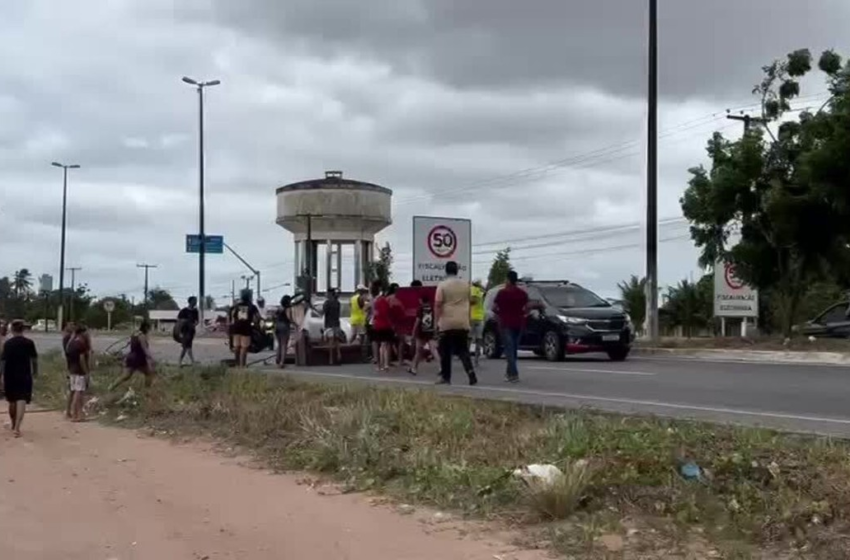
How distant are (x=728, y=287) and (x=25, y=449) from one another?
65.3 ft

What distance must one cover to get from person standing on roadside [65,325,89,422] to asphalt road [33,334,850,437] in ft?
11.3

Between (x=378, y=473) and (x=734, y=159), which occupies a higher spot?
(x=734, y=159)

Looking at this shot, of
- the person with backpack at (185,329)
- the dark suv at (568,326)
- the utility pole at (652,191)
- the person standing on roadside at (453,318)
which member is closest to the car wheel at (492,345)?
the dark suv at (568,326)

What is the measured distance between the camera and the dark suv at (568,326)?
21.5 meters

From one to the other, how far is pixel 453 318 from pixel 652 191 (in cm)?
1481

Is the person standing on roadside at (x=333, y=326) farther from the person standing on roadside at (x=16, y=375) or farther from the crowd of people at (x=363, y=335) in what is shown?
the person standing on roadside at (x=16, y=375)

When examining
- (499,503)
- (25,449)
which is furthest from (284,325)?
(499,503)

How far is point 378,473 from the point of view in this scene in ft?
31.9

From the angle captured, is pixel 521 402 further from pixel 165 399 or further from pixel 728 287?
pixel 728 287

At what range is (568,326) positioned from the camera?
21.5 metres

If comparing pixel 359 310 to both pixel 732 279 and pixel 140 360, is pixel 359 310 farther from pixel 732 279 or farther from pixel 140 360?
pixel 732 279

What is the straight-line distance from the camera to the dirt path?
25.0 feet

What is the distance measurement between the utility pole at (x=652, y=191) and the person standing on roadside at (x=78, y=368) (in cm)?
1537

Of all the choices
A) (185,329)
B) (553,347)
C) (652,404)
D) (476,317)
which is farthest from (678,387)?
(185,329)
